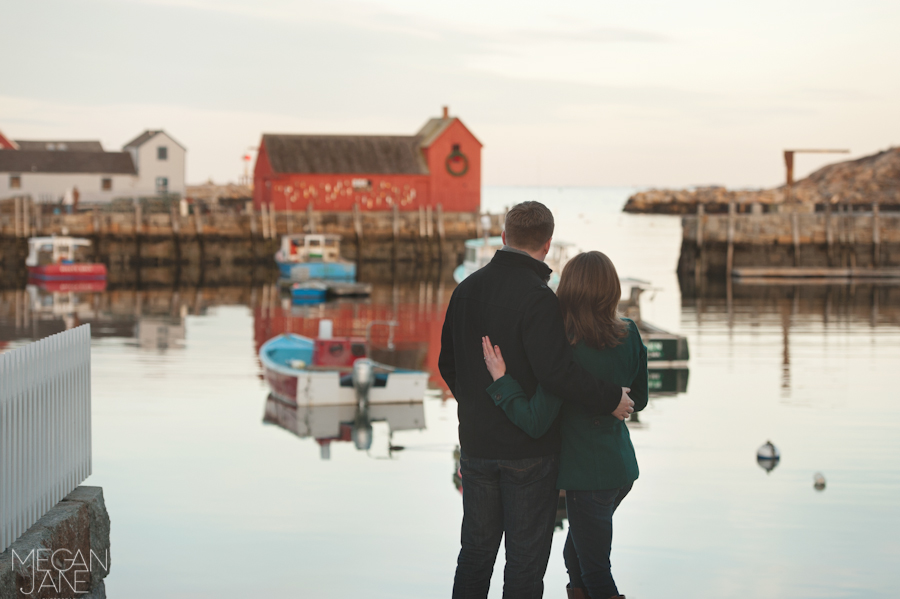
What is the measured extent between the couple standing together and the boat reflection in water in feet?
28.5

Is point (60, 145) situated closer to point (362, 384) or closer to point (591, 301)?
point (362, 384)

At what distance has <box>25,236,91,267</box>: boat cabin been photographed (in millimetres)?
42594

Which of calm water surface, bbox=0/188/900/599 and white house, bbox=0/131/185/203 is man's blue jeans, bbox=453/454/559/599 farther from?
white house, bbox=0/131/185/203

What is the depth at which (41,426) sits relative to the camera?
5484mm

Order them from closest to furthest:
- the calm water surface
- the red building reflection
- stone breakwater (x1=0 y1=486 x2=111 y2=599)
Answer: stone breakwater (x1=0 y1=486 x2=111 y2=599)
the calm water surface
the red building reflection

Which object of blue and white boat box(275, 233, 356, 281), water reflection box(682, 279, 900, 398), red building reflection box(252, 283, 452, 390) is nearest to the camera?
red building reflection box(252, 283, 452, 390)

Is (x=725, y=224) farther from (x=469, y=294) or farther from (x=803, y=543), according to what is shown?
(x=469, y=294)

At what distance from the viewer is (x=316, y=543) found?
883cm

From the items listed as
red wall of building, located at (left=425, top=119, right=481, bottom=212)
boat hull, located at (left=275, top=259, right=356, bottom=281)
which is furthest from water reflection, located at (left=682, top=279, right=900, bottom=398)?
red wall of building, located at (left=425, top=119, right=481, bottom=212)

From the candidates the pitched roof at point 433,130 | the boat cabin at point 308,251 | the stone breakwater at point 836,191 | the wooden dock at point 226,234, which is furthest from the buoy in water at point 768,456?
the stone breakwater at point 836,191

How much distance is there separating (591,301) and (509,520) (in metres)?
1.02

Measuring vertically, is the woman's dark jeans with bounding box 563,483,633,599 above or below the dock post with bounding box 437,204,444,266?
below

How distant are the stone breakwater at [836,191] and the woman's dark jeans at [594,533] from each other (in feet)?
193

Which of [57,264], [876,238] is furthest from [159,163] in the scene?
[876,238]
